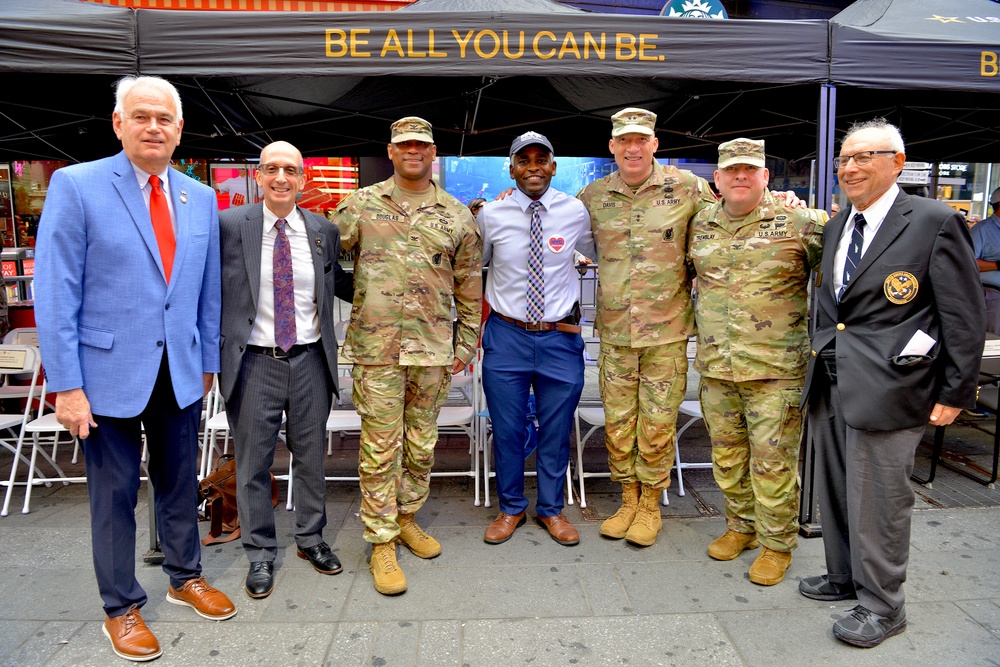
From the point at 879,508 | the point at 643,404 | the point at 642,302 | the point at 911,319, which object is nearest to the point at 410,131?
the point at 642,302

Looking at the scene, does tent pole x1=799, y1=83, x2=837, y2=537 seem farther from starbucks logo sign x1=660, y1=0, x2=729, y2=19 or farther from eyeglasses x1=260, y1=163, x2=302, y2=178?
starbucks logo sign x1=660, y1=0, x2=729, y2=19

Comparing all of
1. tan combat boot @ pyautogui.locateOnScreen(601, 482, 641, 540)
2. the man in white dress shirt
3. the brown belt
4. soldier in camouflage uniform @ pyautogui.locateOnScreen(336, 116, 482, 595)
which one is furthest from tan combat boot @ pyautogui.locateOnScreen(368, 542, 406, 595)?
the brown belt

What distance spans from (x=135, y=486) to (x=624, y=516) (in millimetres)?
2460

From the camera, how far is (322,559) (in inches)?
131

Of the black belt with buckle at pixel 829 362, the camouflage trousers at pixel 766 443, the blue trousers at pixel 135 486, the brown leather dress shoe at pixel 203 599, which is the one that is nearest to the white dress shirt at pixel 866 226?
the black belt with buckle at pixel 829 362

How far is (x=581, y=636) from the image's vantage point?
276cm

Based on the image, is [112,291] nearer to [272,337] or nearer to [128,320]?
[128,320]

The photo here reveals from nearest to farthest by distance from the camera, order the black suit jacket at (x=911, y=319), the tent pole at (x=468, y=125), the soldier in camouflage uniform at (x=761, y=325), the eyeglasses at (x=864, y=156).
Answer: the black suit jacket at (x=911, y=319)
the eyeglasses at (x=864, y=156)
the soldier in camouflage uniform at (x=761, y=325)
the tent pole at (x=468, y=125)

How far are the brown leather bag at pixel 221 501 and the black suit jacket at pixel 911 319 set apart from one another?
2.95 m

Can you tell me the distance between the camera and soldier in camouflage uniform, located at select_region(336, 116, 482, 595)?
10.9 feet

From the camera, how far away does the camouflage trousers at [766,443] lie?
127 inches

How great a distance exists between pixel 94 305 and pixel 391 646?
1767mm

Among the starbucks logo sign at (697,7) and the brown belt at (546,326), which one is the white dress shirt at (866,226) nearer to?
the brown belt at (546,326)

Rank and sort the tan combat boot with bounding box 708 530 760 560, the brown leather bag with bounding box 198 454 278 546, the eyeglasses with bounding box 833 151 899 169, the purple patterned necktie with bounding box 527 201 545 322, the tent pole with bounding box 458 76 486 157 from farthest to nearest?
the tent pole with bounding box 458 76 486 157, the brown leather bag with bounding box 198 454 278 546, the purple patterned necktie with bounding box 527 201 545 322, the tan combat boot with bounding box 708 530 760 560, the eyeglasses with bounding box 833 151 899 169
